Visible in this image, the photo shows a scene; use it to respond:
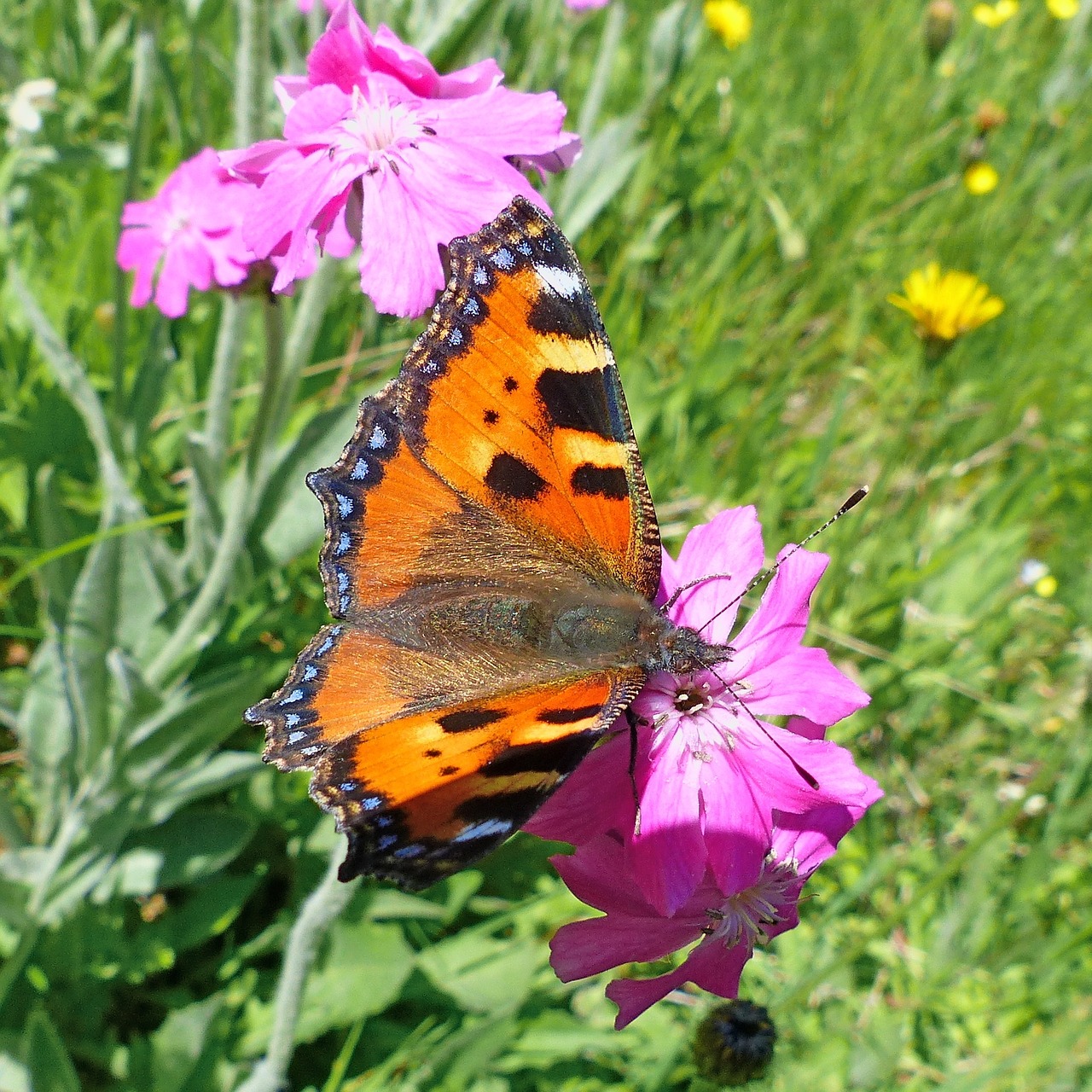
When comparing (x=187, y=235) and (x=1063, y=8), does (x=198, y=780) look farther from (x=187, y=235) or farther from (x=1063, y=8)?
(x=1063, y=8)

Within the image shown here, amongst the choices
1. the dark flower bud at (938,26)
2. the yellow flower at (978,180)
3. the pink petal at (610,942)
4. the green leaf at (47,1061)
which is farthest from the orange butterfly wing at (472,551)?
the yellow flower at (978,180)

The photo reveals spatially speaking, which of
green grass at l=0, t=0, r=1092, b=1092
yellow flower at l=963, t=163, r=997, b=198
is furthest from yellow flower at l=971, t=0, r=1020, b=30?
yellow flower at l=963, t=163, r=997, b=198

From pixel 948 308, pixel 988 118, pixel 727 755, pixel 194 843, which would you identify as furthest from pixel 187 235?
pixel 988 118

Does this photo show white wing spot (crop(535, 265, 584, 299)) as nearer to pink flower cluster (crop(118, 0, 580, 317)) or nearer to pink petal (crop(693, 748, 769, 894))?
pink flower cluster (crop(118, 0, 580, 317))

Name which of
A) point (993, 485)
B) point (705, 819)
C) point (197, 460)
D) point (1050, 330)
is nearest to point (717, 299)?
point (993, 485)

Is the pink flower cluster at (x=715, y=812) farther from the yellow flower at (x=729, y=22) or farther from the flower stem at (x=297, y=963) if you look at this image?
the yellow flower at (x=729, y=22)

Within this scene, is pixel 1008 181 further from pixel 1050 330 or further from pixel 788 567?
pixel 788 567
